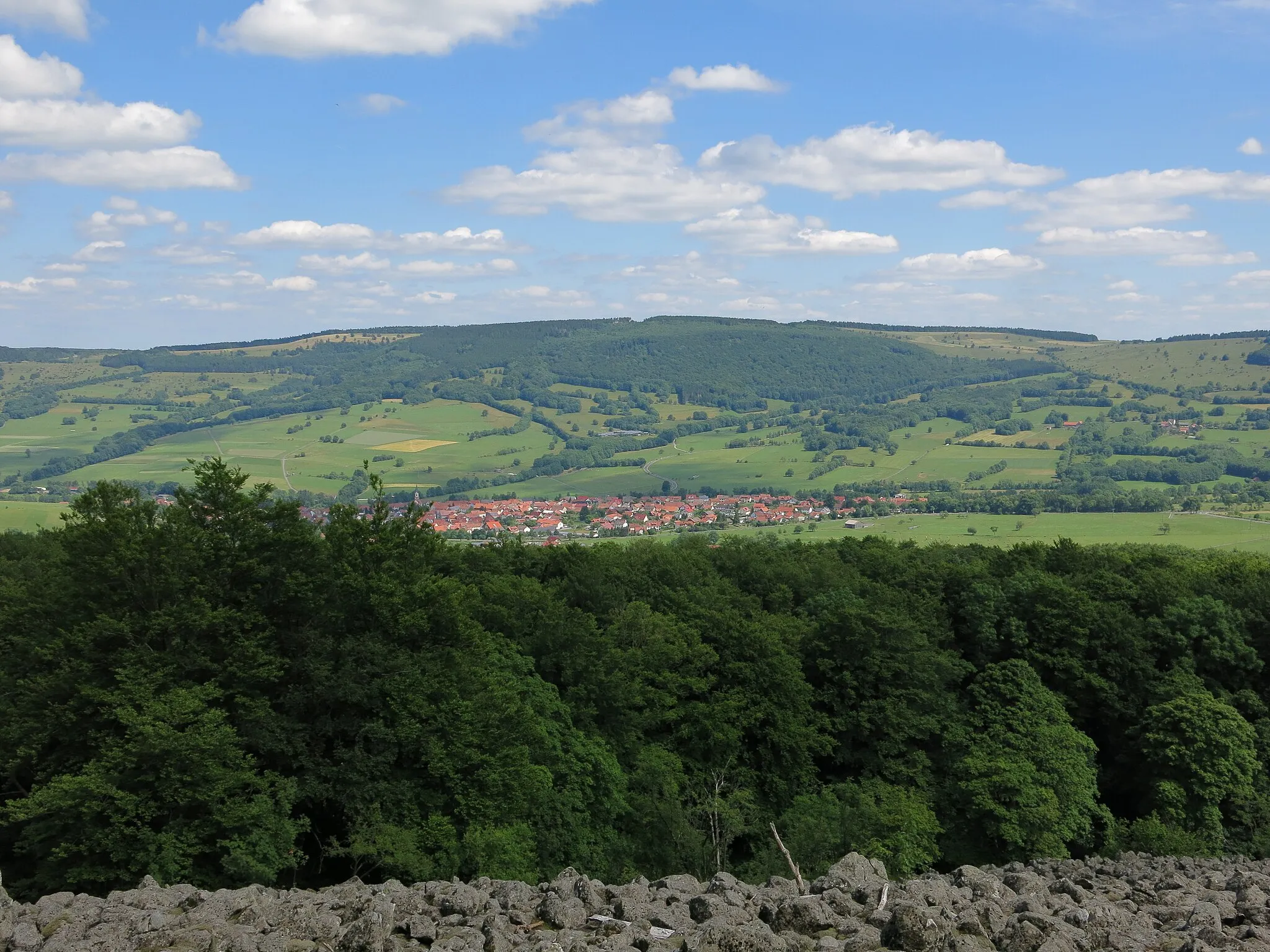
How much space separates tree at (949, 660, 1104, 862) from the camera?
28.9 meters

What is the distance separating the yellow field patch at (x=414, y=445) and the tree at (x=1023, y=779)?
154 meters

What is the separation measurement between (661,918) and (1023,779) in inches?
722

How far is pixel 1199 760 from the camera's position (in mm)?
30797

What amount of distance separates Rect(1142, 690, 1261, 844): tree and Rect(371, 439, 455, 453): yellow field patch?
157 metres

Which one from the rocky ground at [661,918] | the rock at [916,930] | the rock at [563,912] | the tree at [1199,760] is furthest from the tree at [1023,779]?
the rock at [563,912]

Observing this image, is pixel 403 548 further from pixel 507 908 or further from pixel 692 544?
pixel 692 544

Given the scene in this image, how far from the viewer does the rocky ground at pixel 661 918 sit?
13883mm

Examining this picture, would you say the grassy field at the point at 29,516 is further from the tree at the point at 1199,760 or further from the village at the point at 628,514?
the tree at the point at 1199,760

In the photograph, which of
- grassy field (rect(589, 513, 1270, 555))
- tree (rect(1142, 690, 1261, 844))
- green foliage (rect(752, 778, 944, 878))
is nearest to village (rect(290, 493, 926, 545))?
grassy field (rect(589, 513, 1270, 555))

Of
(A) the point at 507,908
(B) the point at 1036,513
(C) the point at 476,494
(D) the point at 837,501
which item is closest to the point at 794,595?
(A) the point at 507,908

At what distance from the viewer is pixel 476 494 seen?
14400 cm

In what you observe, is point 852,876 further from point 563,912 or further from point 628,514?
point 628,514

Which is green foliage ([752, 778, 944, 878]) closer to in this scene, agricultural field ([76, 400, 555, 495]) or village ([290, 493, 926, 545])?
village ([290, 493, 926, 545])

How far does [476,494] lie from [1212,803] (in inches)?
4757
